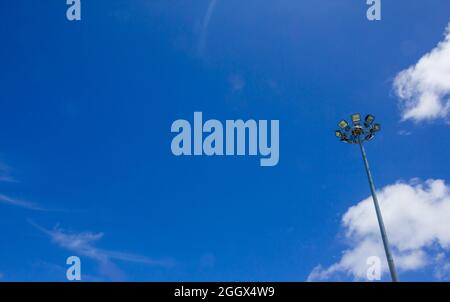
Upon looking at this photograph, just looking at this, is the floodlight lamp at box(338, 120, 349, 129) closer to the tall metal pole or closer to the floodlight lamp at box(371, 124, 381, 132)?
the tall metal pole

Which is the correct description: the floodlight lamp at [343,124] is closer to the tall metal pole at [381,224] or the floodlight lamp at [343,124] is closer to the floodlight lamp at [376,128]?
the tall metal pole at [381,224]

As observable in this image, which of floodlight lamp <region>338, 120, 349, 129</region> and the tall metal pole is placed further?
floodlight lamp <region>338, 120, 349, 129</region>

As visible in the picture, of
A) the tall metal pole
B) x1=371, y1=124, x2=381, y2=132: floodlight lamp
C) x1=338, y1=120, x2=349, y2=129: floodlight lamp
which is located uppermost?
x1=338, y1=120, x2=349, y2=129: floodlight lamp

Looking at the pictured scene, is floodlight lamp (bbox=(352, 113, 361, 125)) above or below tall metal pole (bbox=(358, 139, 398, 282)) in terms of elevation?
above

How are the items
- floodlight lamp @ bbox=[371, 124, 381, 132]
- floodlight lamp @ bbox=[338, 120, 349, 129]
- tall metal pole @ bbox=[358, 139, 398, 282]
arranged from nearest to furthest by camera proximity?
tall metal pole @ bbox=[358, 139, 398, 282] < floodlight lamp @ bbox=[371, 124, 381, 132] < floodlight lamp @ bbox=[338, 120, 349, 129]

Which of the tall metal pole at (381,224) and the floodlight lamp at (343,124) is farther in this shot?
the floodlight lamp at (343,124)

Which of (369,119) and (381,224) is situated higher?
(369,119)

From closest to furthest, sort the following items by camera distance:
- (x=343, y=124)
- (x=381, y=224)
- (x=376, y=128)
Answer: (x=381, y=224)
(x=376, y=128)
(x=343, y=124)

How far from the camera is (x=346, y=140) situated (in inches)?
838

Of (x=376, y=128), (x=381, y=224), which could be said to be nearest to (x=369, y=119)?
(x=376, y=128)

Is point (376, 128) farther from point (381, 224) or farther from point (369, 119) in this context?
point (381, 224)
